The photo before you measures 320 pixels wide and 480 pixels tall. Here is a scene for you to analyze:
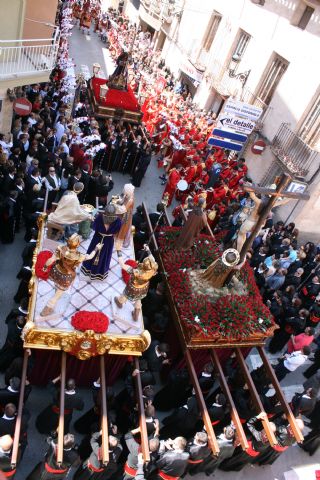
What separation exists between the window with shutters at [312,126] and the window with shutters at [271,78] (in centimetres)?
303

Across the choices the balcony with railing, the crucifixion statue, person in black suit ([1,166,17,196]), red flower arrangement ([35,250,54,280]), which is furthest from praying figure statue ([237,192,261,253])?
the balcony with railing

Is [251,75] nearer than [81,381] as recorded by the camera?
No

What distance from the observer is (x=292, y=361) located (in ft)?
31.6

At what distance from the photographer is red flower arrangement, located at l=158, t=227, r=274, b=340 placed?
9039mm

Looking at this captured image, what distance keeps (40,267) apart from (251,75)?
16.5m

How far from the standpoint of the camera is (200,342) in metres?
8.91

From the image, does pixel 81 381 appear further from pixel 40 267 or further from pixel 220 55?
pixel 220 55

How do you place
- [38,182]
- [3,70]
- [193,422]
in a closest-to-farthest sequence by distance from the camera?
[193,422] < [38,182] < [3,70]

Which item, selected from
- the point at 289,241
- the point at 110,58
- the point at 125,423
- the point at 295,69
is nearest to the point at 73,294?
the point at 125,423

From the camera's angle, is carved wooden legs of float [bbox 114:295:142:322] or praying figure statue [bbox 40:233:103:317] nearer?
praying figure statue [bbox 40:233:103:317]

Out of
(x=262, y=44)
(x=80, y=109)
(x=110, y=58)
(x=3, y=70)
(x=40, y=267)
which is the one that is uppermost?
(x=262, y=44)

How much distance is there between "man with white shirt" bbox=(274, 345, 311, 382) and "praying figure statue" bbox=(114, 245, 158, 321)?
378cm

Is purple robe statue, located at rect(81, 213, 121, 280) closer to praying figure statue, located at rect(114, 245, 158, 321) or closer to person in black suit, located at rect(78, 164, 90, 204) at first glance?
praying figure statue, located at rect(114, 245, 158, 321)

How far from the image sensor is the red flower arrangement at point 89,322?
788cm
